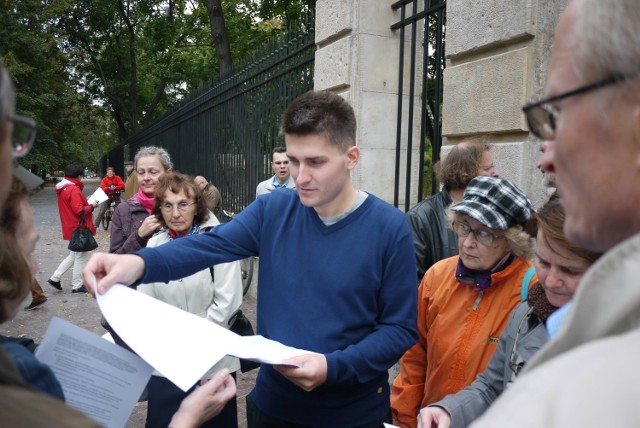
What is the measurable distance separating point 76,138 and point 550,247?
3969cm

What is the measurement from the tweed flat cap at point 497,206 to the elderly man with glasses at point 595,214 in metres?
1.26

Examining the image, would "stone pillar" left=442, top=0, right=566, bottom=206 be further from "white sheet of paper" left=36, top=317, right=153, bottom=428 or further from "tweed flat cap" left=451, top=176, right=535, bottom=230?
"white sheet of paper" left=36, top=317, right=153, bottom=428

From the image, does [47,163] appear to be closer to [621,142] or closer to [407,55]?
[407,55]

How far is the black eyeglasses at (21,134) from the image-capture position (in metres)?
1.02

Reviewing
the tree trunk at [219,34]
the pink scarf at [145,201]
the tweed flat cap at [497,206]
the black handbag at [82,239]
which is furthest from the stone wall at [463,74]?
the tree trunk at [219,34]

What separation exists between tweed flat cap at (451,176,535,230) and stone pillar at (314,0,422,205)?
222 centimetres

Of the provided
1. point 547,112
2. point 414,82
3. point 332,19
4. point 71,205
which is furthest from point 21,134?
point 71,205

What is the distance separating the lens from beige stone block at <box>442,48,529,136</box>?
3.20 m

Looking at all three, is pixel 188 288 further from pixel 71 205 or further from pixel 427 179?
pixel 427 179

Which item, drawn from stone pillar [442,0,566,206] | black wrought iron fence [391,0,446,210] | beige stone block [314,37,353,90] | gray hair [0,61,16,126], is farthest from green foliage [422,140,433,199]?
gray hair [0,61,16,126]

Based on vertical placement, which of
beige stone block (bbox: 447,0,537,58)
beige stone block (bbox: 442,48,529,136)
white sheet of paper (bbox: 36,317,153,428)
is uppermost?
beige stone block (bbox: 447,0,537,58)

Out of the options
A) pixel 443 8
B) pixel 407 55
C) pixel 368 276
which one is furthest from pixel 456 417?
pixel 407 55

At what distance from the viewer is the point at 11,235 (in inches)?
57.7

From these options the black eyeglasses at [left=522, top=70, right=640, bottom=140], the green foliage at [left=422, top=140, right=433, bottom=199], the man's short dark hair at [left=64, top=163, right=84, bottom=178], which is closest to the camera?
the black eyeglasses at [left=522, top=70, right=640, bottom=140]
